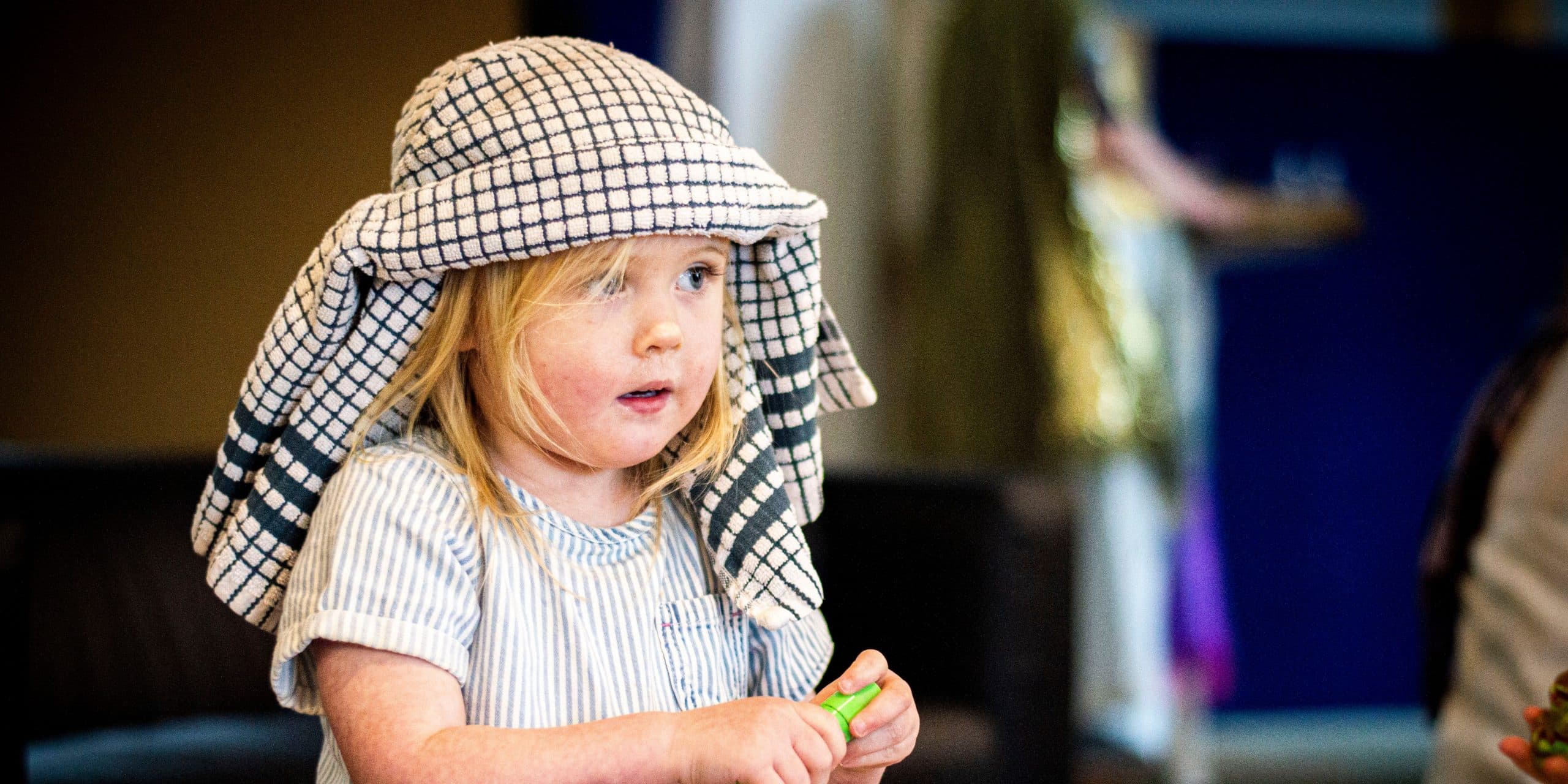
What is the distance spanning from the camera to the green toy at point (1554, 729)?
0.68m

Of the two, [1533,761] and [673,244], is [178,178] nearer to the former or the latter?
[673,244]

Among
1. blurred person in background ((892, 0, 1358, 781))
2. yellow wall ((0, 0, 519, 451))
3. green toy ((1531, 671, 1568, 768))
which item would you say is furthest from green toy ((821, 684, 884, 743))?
blurred person in background ((892, 0, 1358, 781))

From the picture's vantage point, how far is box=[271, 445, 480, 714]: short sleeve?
0.48 meters

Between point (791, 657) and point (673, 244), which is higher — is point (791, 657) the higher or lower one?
the lower one

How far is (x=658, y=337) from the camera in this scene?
0.50 metres

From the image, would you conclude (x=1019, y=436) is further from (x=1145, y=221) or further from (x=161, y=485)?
(x=161, y=485)

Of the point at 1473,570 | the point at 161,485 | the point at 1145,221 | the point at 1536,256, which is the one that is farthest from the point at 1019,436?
the point at 1536,256

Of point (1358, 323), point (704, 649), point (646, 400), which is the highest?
point (646, 400)

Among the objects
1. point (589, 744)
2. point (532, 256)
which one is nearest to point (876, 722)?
point (589, 744)

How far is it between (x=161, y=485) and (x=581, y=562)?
418 mm

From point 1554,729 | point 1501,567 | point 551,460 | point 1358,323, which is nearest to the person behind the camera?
point 551,460

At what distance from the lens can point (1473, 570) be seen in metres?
1.04

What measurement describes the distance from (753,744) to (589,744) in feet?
0.20

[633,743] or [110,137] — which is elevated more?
[110,137]
